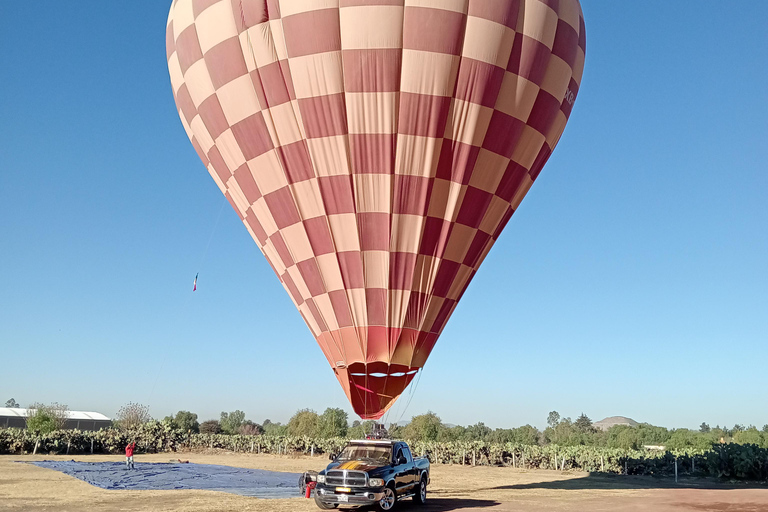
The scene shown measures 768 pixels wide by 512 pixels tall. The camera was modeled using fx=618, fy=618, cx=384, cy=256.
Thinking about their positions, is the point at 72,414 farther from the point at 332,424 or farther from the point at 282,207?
the point at 282,207

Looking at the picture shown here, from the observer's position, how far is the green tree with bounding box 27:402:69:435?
46016 mm

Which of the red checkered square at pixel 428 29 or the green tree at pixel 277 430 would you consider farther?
the green tree at pixel 277 430

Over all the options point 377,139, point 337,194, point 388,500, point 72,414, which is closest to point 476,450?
point 388,500

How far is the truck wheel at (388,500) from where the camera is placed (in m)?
11.8

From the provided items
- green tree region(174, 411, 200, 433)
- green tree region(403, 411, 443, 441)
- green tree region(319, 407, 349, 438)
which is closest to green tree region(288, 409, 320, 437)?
green tree region(319, 407, 349, 438)

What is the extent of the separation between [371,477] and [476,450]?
29107 mm

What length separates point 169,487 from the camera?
58.5 ft

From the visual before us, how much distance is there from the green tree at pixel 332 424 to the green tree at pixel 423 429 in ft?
24.2

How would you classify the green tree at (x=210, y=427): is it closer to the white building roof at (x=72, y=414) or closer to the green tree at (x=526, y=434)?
the white building roof at (x=72, y=414)

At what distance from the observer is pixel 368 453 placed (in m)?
13.0

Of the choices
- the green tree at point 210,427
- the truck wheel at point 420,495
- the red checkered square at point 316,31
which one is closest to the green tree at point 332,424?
the green tree at point 210,427

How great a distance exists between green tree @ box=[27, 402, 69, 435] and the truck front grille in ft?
117

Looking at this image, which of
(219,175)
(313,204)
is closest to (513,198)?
(313,204)

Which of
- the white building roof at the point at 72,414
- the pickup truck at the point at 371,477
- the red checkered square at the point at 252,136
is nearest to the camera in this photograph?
the pickup truck at the point at 371,477
